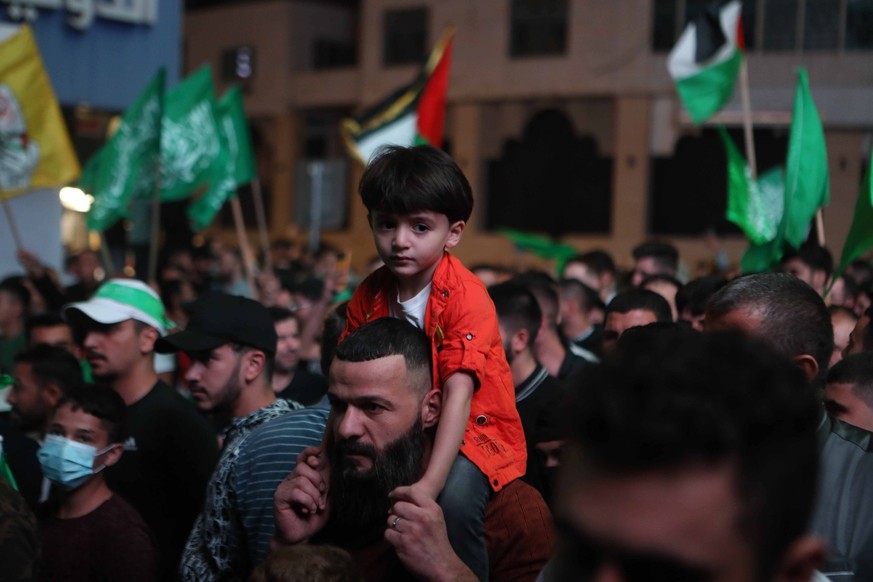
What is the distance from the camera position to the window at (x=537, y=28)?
32.3m

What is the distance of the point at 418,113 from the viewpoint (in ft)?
36.1

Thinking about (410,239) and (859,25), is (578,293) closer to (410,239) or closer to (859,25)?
(410,239)

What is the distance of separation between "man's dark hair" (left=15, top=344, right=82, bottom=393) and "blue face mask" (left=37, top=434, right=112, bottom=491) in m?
1.18

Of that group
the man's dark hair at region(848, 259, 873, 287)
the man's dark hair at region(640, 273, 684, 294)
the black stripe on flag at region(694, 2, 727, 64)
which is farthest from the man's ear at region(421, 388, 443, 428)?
the black stripe on flag at region(694, 2, 727, 64)

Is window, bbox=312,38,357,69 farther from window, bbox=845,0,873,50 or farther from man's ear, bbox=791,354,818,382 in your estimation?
man's ear, bbox=791,354,818,382

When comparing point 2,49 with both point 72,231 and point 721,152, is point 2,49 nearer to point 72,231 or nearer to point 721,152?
point 72,231

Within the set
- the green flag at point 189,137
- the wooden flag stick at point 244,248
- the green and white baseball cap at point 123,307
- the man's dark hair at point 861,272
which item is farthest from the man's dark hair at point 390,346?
the green flag at point 189,137

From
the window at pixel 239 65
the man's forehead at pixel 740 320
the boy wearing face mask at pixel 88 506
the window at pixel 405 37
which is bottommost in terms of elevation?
the boy wearing face mask at pixel 88 506

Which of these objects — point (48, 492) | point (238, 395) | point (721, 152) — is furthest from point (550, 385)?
point (721, 152)

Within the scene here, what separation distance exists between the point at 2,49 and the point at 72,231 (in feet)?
67.0

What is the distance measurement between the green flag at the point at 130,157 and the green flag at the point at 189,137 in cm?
63

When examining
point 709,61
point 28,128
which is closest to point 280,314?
point 28,128

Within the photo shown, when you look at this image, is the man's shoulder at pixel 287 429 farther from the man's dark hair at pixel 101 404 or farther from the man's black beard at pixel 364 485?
the man's dark hair at pixel 101 404

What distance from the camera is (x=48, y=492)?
5.20 m
